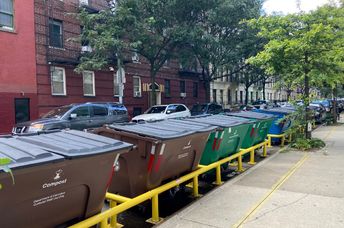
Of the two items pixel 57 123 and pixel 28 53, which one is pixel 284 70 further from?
pixel 28 53

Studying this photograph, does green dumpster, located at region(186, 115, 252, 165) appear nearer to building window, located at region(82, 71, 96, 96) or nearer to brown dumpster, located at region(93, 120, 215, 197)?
brown dumpster, located at region(93, 120, 215, 197)

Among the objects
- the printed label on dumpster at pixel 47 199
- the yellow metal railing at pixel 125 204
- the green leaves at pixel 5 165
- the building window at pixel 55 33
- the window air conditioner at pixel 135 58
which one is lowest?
the yellow metal railing at pixel 125 204

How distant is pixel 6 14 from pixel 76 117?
7304 millimetres

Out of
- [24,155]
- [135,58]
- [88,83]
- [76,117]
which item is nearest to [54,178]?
[24,155]

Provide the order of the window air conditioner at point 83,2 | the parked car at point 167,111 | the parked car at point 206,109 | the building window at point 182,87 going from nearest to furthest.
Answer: the parked car at point 167,111
the window air conditioner at point 83,2
the parked car at point 206,109
the building window at point 182,87

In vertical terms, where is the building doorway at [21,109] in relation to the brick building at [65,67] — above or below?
below

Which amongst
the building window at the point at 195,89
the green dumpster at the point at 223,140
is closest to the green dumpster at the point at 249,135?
the green dumpster at the point at 223,140

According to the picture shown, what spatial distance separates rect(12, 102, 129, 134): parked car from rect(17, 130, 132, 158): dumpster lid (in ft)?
25.8

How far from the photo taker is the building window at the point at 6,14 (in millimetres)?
16078

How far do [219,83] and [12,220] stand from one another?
37739mm

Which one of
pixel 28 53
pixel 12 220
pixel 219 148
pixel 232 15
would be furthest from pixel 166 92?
pixel 12 220

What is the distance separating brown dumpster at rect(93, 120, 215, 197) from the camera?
4.70 m

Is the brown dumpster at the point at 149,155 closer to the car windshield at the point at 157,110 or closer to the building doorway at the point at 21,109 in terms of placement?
the car windshield at the point at 157,110

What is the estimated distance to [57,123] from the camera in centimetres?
1216
